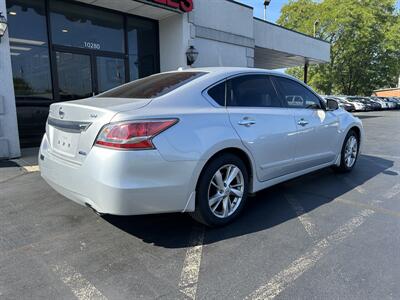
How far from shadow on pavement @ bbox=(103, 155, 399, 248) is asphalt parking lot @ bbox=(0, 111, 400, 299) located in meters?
0.01

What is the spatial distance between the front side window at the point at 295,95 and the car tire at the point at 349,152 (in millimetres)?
983

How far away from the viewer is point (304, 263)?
104 inches

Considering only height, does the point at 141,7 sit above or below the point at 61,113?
above

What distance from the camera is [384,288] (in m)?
2.30

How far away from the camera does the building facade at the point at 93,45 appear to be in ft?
25.6

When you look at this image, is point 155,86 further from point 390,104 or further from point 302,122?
point 390,104

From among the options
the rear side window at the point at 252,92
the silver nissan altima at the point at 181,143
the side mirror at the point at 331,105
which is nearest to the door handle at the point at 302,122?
the silver nissan altima at the point at 181,143

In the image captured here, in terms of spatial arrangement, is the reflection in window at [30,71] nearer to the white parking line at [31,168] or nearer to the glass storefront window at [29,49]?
the glass storefront window at [29,49]

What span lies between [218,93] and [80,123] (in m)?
1.37

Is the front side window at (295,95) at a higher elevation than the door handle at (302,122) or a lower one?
higher

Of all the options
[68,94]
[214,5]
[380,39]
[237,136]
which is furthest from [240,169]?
[380,39]

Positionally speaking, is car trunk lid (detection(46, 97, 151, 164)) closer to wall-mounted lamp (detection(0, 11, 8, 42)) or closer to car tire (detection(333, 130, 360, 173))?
car tire (detection(333, 130, 360, 173))

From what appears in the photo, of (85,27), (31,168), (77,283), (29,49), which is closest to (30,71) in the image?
(29,49)

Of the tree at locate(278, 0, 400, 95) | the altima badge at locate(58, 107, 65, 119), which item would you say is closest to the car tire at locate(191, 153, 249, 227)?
the altima badge at locate(58, 107, 65, 119)
